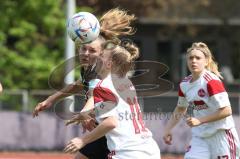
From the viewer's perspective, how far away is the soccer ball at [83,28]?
649cm

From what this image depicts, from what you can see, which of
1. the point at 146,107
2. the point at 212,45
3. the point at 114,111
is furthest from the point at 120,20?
the point at 212,45

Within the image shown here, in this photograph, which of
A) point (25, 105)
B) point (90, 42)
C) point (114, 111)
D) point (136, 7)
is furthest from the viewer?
point (136, 7)

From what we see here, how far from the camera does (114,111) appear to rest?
524cm

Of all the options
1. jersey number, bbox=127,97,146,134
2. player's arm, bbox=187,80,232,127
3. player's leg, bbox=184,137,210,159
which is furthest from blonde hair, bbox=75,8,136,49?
player's leg, bbox=184,137,210,159

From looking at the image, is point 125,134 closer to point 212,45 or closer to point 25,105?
point 25,105

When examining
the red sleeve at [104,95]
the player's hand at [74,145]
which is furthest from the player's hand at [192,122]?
the player's hand at [74,145]

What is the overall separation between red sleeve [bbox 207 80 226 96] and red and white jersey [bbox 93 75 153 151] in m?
1.71

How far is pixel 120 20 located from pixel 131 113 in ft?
4.65

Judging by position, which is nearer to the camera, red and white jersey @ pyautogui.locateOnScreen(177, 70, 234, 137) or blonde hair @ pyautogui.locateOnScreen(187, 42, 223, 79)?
red and white jersey @ pyautogui.locateOnScreen(177, 70, 234, 137)

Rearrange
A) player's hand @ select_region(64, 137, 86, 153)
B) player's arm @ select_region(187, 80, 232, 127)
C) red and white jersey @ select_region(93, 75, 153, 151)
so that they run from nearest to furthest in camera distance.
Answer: player's hand @ select_region(64, 137, 86, 153) → red and white jersey @ select_region(93, 75, 153, 151) → player's arm @ select_region(187, 80, 232, 127)

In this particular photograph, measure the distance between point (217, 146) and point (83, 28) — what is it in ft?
5.67

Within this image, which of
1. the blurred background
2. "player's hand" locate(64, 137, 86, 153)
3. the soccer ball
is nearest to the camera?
"player's hand" locate(64, 137, 86, 153)

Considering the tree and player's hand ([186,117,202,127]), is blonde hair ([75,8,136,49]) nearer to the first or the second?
player's hand ([186,117,202,127])

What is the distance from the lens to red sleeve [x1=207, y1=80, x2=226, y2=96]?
7.00 metres
